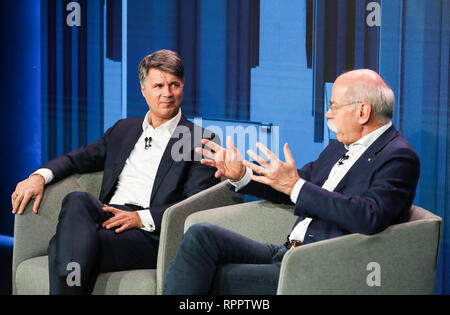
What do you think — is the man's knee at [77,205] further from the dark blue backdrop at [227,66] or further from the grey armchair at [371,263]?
the dark blue backdrop at [227,66]

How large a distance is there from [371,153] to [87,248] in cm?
125

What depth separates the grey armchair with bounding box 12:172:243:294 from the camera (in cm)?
291

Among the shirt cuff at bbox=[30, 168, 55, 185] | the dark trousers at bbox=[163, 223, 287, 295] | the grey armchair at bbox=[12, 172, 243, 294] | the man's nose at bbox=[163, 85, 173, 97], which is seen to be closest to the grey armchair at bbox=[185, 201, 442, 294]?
the dark trousers at bbox=[163, 223, 287, 295]

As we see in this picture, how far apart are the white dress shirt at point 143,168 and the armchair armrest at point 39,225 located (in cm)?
11

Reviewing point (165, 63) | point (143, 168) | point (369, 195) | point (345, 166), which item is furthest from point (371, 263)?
point (165, 63)

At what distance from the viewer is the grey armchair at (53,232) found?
291 centimetres

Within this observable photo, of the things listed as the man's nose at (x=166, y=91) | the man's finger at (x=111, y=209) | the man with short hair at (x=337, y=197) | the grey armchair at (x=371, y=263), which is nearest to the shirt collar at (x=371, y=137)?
the man with short hair at (x=337, y=197)

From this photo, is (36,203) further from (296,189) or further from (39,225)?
(296,189)

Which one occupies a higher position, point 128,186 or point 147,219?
point 128,186

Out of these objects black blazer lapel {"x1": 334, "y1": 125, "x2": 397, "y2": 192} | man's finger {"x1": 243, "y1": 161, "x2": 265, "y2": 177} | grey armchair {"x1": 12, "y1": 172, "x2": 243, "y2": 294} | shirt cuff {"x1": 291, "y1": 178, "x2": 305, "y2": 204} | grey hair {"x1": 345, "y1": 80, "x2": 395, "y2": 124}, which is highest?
grey hair {"x1": 345, "y1": 80, "x2": 395, "y2": 124}

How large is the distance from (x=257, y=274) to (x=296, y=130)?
4.31ft

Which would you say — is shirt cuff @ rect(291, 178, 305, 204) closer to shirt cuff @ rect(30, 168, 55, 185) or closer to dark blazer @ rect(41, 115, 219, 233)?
dark blazer @ rect(41, 115, 219, 233)

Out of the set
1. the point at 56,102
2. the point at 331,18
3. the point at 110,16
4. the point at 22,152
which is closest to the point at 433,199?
Answer: the point at 331,18

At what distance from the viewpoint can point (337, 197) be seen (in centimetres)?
253
